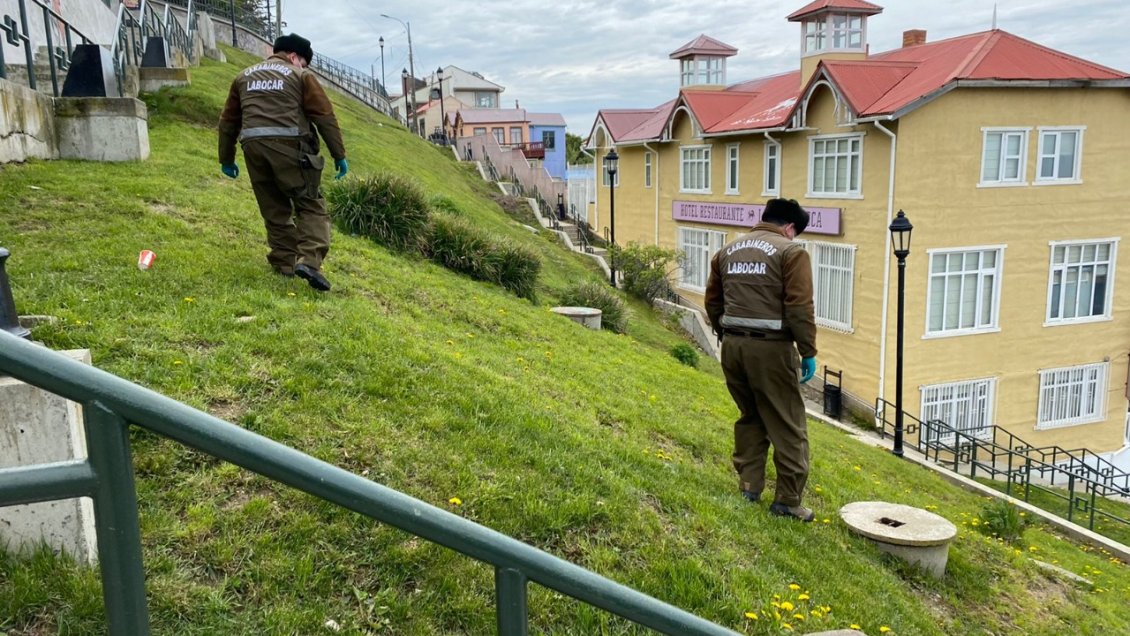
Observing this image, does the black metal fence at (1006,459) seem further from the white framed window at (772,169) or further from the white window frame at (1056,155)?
the white framed window at (772,169)

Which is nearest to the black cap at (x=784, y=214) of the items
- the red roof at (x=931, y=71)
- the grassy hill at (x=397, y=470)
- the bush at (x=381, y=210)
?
the grassy hill at (x=397, y=470)

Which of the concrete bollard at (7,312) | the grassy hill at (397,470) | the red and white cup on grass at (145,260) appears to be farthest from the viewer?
the red and white cup on grass at (145,260)

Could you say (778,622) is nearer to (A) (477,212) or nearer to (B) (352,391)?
(B) (352,391)

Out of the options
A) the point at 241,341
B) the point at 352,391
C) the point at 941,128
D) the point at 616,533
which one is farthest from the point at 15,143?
the point at 941,128

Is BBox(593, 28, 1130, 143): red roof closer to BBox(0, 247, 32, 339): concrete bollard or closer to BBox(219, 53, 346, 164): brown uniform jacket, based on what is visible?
BBox(219, 53, 346, 164): brown uniform jacket

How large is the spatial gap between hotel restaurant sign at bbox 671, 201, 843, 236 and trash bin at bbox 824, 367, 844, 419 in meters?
3.96

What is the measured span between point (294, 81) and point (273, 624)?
Answer: 16.1ft

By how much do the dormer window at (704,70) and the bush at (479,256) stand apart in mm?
20678

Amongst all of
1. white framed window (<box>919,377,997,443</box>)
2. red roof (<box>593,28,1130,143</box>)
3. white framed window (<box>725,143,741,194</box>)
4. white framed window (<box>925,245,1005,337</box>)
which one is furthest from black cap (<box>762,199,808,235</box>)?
white framed window (<box>725,143,741,194</box>)

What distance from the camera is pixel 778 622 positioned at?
4262 mm

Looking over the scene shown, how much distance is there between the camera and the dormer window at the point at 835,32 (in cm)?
2291

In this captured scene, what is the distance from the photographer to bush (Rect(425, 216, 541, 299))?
11953 mm

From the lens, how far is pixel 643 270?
872 inches

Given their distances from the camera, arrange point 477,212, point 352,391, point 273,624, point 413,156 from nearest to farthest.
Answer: point 273,624
point 352,391
point 477,212
point 413,156
